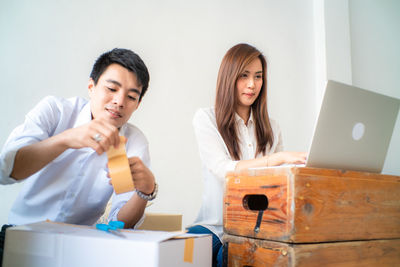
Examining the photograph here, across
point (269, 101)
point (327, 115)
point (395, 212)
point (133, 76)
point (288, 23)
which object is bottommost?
point (395, 212)

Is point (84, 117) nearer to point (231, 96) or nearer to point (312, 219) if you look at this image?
point (231, 96)

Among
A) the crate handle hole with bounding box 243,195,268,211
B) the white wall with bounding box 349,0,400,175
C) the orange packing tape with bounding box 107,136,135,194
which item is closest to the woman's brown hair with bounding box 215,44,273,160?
the crate handle hole with bounding box 243,195,268,211

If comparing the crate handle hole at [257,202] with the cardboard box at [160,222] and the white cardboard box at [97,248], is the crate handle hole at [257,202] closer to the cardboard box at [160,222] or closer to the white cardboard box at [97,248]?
the white cardboard box at [97,248]

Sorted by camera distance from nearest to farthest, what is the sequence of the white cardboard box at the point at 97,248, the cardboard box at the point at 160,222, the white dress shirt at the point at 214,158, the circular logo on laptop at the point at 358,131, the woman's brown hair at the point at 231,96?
the white cardboard box at the point at 97,248 → the circular logo on laptop at the point at 358,131 → the white dress shirt at the point at 214,158 → the woman's brown hair at the point at 231,96 → the cardboard box at the point at 160,222

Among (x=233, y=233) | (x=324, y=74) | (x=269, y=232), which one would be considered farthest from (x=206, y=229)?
(x=324, y=74)

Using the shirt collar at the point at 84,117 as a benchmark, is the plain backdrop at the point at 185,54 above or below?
above

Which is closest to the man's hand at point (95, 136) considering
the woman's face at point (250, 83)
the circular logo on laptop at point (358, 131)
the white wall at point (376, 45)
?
the circular logo on laptop at point (358, 131)

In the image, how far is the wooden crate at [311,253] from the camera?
74 centimetres

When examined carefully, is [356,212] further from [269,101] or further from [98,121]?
[269,101]

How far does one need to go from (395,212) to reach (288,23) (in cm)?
221

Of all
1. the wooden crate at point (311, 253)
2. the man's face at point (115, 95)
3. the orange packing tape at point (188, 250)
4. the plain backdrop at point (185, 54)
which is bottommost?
the wooden crate at point (311, 253)

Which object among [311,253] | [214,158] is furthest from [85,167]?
[311,253]

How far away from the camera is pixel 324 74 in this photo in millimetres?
2758

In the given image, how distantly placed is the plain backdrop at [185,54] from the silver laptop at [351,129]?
146 centimetres
